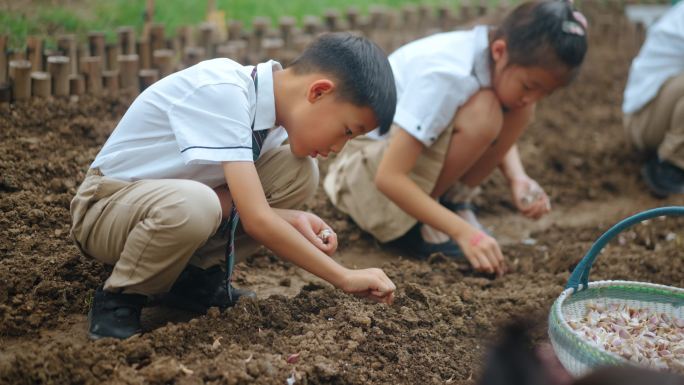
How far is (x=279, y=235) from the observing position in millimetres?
2412

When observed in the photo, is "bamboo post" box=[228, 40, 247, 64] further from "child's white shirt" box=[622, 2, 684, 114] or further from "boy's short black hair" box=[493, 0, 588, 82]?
"child's white shirt" box=[622, 2, 684, 114]

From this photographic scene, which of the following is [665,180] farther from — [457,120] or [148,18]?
[148,18]

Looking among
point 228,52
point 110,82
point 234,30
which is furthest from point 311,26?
point 110,82

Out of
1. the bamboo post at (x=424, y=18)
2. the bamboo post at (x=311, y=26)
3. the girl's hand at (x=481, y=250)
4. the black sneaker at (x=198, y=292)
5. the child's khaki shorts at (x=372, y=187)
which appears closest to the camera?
the black sneaker at (x=198, y=292)

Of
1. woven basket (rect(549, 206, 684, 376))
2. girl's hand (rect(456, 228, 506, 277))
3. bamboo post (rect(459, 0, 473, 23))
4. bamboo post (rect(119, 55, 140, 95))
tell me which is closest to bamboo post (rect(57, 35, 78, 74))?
bamboo post (rect(119, 55, 140, 95))

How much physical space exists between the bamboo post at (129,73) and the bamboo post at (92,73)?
11 cm

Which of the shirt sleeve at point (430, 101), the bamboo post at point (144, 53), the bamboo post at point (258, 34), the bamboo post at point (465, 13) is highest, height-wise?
the shirt sleeve at point (430, 101)

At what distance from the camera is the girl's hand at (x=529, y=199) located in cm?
356

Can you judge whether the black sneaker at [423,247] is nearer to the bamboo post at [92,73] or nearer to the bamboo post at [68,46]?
the bamboo post at [92,73]

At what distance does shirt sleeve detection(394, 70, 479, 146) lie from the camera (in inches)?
129

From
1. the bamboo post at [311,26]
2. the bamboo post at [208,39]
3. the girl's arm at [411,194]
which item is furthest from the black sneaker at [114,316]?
the bamboo post at [311,26]

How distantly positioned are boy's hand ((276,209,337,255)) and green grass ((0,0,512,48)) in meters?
2.15

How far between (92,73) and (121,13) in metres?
1.11

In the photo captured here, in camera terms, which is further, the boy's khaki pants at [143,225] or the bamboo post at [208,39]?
the bamboo post at [208,39]
